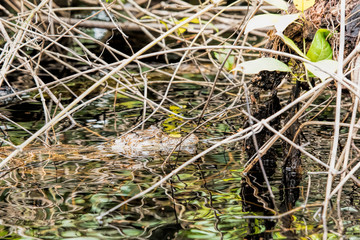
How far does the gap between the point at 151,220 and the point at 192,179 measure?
0.45 m

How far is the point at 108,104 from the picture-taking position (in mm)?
3699

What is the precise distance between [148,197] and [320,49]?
88 cm

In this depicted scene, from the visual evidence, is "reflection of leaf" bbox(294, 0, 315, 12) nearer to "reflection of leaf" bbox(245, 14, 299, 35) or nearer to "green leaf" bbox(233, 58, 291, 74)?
"reflection of leaf" bbox(245, 14, 299, 35)

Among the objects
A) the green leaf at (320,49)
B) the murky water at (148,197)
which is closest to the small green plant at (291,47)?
the green leaf at (320,49)

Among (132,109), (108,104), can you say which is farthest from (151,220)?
(108,104)

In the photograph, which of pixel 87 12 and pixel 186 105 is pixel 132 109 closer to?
pixel 186 105

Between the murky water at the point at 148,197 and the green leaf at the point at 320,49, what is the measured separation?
493mm

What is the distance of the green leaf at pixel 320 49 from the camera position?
5.85 feet

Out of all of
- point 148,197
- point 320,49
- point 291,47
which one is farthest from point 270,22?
point 148,197

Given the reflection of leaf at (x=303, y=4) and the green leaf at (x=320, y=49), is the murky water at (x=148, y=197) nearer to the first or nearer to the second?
the green leaf at (x=320, y=49)

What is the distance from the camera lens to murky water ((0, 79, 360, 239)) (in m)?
1.54

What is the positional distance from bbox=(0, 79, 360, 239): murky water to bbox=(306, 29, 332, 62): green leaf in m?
0.49

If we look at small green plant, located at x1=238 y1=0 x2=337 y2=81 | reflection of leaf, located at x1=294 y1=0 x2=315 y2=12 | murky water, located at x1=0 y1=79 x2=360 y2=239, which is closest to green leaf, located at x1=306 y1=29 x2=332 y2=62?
small green plant, located at x1=238 y1=0 x2=337 y2=81

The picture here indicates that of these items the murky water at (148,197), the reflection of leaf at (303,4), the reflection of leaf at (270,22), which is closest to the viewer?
the murky water at (148,197)
